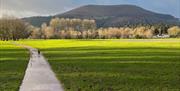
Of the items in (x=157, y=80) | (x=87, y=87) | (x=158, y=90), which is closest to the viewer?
(x=158, y=90)

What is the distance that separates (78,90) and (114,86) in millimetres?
1936

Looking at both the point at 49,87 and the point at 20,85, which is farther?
the point at 20,85

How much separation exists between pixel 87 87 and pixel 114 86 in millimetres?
1215

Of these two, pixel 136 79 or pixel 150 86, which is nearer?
pixel 150 86

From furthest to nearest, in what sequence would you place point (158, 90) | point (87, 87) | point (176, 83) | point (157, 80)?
point (157, 80) → point (176, 83) → point (87, 87) → point (158, 90)

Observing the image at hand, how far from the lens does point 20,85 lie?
1917 centimetres

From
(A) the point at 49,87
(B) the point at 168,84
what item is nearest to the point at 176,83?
(B) the point at 168,84

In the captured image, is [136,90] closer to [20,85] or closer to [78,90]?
[78,90]

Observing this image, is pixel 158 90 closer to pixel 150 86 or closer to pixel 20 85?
pixel 150 86

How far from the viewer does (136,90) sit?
17094 mm

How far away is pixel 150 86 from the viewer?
18391 millimetres

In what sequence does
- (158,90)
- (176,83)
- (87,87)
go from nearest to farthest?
1. (158,90)
2. (87,87)
3. (176,83)

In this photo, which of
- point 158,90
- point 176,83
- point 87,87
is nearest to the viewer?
point 158,90

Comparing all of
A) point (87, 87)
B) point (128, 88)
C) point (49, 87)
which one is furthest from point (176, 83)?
point (49, 87)
